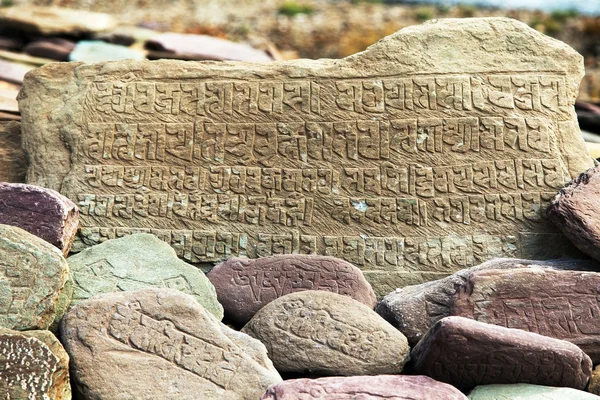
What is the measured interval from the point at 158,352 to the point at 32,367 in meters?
0.60

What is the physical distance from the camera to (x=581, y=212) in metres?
5.29

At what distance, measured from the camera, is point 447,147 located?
5.89m

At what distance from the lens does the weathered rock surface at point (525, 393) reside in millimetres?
4230

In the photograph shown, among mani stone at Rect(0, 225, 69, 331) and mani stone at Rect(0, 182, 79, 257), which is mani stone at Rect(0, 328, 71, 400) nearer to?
mani stone at Rect(0, 225, 69, 331)

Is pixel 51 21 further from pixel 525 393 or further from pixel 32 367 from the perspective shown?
pixel 525 393

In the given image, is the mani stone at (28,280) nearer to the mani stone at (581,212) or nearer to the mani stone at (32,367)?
the mani stone at (32,367)

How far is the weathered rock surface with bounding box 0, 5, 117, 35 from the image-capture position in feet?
38.9

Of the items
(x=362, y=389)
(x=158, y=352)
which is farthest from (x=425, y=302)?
(x=158, y=352)

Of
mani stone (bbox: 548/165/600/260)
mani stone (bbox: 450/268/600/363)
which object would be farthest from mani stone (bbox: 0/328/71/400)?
mani stone (bbox: 548/165/600/260)

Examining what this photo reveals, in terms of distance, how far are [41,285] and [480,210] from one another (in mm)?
2759

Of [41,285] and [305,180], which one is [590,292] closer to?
[305,180]

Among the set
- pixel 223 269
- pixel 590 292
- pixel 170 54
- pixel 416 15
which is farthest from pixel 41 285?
pixel 416 15

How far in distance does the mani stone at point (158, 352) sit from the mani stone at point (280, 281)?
74cm

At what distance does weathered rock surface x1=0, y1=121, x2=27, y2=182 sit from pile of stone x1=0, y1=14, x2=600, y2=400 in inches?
13.5
